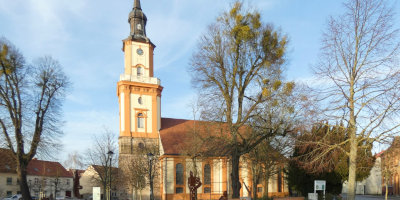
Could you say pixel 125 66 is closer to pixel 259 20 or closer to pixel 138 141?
pixel 138 141

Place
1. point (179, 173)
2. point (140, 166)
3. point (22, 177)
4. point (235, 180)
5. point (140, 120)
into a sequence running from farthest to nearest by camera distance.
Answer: point (140, 120) → point (179, 173) → point (140, 166) → point (22, 177) → point (235, 180)

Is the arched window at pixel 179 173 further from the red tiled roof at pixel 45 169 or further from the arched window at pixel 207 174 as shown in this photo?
the red tiled roof at pixel 45 169

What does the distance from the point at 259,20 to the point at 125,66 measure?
2574 cm

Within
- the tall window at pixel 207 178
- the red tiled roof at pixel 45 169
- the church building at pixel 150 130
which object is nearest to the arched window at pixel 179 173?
the church building at pixel 150 130

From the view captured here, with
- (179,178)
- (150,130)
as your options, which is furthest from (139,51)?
(179,178)

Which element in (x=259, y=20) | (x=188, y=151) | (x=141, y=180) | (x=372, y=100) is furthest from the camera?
(x=141, y=180)

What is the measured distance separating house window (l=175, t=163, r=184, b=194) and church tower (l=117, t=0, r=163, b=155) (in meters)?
4.53

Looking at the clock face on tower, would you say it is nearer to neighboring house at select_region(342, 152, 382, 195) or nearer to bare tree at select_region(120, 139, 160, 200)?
bare tree at select_region(120, 139, 160, 200)

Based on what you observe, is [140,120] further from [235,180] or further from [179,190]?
[235,180]

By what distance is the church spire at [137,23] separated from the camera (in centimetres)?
3969

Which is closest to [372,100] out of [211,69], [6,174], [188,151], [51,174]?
[211,69]

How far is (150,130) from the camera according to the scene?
127 ft

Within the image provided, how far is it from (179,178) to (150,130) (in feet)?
23.1

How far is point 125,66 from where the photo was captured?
38.9 meters
